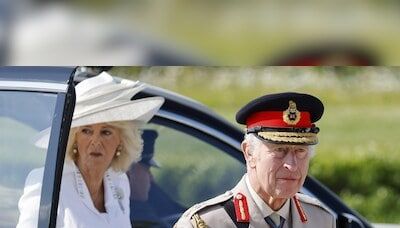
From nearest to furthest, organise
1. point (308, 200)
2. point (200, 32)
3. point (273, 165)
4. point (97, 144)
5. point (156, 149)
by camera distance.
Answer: point (200, 32) < point (273, 165) < point (308, 200) < point (97, 144) < point (156, 149)

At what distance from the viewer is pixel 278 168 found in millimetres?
3469

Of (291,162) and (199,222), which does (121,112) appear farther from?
(291,162)

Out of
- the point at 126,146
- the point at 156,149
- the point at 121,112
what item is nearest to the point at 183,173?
the point at 156,149

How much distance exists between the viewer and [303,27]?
325 centimetres

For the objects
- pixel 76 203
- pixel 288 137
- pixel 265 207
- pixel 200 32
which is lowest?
pixel 76 203

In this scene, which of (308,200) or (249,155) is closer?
(249,155)

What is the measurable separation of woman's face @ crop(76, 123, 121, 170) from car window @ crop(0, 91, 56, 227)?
15cm

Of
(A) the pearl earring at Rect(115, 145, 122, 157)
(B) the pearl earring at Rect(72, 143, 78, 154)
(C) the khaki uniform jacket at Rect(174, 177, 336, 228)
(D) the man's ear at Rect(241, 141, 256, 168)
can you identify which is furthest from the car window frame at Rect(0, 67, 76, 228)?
(D) the man's ear at Rect(241, 141, 256, 168)

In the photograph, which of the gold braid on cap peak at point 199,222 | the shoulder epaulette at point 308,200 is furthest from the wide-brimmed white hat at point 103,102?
the shoulder epaulette at point 308,200

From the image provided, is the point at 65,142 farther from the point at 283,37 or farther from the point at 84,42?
the point at 283,37

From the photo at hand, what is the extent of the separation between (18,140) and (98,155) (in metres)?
0.31

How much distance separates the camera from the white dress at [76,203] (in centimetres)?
367

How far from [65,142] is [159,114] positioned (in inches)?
21.8

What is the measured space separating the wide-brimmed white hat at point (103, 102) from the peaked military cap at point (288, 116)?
17.0 inches
